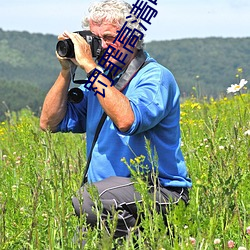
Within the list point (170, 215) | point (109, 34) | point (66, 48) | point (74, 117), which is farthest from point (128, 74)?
point (170, 215)

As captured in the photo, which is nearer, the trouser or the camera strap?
the trouser

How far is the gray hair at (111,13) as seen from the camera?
3525 mm

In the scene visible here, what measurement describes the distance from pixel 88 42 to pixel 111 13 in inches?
9.2

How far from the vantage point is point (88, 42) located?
11.2 ft

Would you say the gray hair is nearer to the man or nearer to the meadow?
the man

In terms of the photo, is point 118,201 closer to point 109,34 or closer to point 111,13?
point 109,34

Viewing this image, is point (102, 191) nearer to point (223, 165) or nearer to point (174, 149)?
point (174, 149)

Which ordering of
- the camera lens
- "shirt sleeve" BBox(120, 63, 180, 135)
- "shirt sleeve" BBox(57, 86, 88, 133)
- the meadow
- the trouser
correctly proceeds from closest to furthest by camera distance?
the meadow → "shirt sleeve" BBox(120, 63, 180, 135) → the trouser → the camera lens → "shirt sleeve" BBox(57, 86, 88, 133)

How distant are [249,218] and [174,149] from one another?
1.78ft

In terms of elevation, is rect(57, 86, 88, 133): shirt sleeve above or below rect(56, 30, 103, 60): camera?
below

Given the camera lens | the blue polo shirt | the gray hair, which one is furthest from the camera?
the blue polo shirt

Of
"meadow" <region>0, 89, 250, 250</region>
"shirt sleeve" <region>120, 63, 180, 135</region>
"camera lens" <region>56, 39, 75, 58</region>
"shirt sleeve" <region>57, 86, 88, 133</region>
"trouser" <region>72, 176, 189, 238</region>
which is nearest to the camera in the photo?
"meadow" <region>0, 89, 250, 250</region>

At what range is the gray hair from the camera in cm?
353

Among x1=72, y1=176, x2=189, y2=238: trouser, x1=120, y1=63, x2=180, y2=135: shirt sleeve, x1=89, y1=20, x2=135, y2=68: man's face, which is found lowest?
x1=72, y1=176, x2=189, y2=238: trouser
